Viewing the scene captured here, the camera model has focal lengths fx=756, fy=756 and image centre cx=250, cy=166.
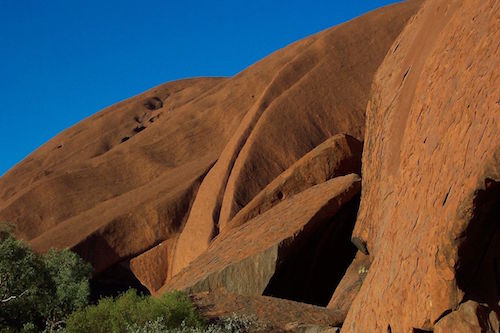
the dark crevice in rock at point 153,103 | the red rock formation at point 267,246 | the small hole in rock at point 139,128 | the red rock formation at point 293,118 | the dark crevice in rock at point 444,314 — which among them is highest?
the dark crevice in rock at point 153,103

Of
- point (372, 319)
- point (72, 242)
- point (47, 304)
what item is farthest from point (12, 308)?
point (372, 319)

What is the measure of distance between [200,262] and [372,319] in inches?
515

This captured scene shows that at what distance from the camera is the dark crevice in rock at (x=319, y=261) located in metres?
21.2

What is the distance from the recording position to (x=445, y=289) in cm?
884

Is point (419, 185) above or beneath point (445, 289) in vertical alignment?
above

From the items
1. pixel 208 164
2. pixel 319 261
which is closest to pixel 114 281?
pixel 208 164

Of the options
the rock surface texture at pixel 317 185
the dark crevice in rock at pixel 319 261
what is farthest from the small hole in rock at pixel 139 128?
the dark crevice in rock at pixel 319 261

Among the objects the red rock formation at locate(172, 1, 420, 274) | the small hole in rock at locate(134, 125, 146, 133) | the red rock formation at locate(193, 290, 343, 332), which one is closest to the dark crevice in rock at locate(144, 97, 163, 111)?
the small hole in rock at locate(134, 125, 146, 133)

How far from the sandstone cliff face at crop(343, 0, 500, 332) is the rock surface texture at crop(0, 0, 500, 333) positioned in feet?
0.09

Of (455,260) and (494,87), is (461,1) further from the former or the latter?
(455,260)

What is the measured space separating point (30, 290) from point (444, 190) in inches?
675

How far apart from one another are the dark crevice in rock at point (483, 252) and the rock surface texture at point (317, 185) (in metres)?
0.02

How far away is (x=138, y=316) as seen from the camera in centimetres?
1744

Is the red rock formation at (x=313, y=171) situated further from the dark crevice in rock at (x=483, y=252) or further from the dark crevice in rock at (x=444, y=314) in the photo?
the dark crevice in rock at (x=444, y=314)
